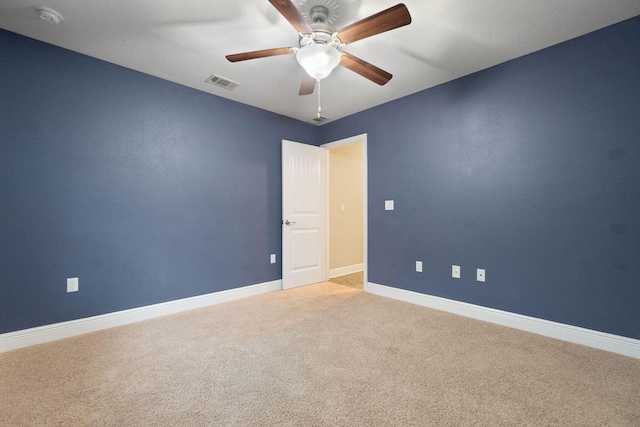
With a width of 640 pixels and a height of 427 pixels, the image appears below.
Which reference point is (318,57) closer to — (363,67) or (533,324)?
(363,67)

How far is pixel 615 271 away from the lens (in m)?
2.13

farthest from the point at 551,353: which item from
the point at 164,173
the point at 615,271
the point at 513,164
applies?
the point at 164,173

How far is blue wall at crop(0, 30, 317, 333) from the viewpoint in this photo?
2.25m

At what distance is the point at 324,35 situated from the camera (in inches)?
71.2

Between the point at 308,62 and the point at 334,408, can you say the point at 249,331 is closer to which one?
the point at 334,408

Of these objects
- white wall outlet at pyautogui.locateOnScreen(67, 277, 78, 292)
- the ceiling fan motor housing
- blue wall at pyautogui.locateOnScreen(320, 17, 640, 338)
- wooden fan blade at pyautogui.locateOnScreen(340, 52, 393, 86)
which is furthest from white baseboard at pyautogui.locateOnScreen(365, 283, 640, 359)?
white wall outlet at pyautogui.locateOnScreen(67, 277, 78, 292)

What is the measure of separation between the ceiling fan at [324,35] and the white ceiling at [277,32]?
9.1 inches

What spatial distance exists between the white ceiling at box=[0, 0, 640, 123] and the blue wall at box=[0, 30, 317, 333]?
0.35 m

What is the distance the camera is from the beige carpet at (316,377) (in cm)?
145

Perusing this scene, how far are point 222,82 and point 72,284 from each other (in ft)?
7.98

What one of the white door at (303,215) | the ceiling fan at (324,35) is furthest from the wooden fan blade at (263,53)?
the white door at (303,215)

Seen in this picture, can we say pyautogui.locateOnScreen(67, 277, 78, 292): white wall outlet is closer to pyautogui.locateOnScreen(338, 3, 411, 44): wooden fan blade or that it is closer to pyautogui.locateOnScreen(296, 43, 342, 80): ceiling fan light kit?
pyautogui.locateOnScreen(296, 43, 342, 80): ceiling fan light kit

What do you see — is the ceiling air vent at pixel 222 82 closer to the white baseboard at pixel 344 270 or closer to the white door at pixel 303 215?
the white door at pixel 303 215

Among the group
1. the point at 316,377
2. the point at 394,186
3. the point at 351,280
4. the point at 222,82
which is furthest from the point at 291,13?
the point at 351,280
